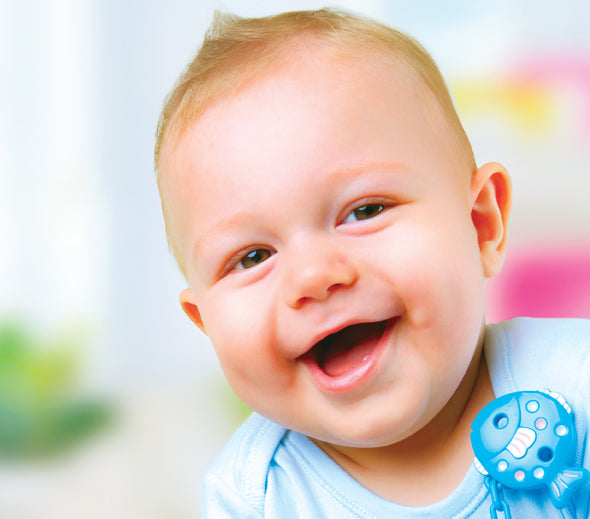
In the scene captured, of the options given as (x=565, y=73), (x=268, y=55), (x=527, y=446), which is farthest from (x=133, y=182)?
(x=527, y=446)

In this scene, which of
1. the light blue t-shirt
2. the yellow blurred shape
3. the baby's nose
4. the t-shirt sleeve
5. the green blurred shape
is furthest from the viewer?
the yellow blurred shape

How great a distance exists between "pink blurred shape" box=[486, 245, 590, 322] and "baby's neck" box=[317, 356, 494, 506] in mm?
820

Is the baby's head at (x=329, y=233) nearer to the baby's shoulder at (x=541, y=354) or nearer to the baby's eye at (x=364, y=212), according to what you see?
the baby's eye at (x=364, y=212)

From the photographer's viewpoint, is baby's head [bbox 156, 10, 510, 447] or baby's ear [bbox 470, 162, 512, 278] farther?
baby's ear [bbox 470, 162, 512, 278]

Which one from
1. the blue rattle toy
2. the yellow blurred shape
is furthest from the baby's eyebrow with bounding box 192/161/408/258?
the yellow blurred shape

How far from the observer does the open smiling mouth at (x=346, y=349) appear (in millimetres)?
853

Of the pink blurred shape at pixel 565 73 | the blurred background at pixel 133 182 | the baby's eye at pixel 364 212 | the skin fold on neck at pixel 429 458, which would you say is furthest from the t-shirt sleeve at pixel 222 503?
the pink blurred shape at pixel 565 73

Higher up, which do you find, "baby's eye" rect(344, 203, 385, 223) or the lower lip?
"baby's eye" rect(344, 203, 385, 223)

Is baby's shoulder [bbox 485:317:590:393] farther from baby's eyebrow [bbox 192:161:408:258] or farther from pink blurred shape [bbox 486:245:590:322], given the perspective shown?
pink blurred shape [bbox 486:245:590:322]

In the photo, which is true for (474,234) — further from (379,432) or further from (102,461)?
(102,461)

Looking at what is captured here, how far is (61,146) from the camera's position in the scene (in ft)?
6.50

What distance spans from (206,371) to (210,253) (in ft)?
3.32

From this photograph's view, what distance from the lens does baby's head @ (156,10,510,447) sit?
821 mm

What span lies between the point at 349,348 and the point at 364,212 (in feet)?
0.45
